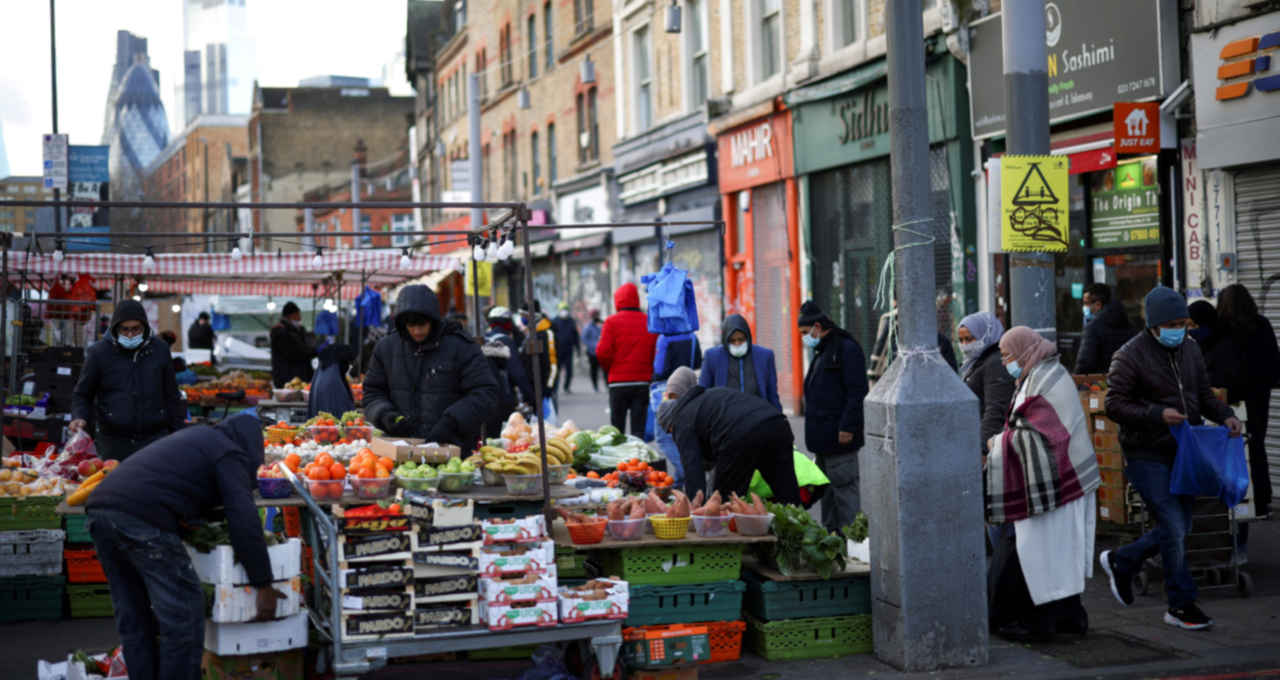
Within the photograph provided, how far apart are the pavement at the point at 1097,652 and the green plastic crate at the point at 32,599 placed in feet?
0.47

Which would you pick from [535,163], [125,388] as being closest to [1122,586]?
[125,388]

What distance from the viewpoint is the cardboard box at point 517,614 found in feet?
23.1

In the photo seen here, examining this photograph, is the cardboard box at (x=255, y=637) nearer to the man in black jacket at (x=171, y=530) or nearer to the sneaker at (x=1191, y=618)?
the man in black jacket at (x=171, y=530)

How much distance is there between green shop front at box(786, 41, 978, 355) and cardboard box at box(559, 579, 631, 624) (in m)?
10.4

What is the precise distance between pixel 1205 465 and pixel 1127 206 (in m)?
7.20

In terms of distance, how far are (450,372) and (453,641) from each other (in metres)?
2.53

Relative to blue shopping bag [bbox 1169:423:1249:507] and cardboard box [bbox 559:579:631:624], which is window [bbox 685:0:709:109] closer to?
blue shopping bag [bbox 1169:423:1249:507]

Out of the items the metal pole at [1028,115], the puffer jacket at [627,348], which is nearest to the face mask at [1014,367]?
the metal pole at [1028,115]

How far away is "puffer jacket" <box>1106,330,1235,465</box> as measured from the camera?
8.39 m

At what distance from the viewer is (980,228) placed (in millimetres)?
17391

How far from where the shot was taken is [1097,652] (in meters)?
7.86

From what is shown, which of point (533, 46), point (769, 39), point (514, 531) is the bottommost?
point (514, 531)

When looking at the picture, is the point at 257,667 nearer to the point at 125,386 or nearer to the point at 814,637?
the point at 814,637

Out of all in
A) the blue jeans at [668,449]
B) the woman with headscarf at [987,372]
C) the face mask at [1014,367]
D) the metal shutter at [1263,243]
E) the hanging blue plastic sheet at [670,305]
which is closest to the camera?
the face mask at [1014,367]
